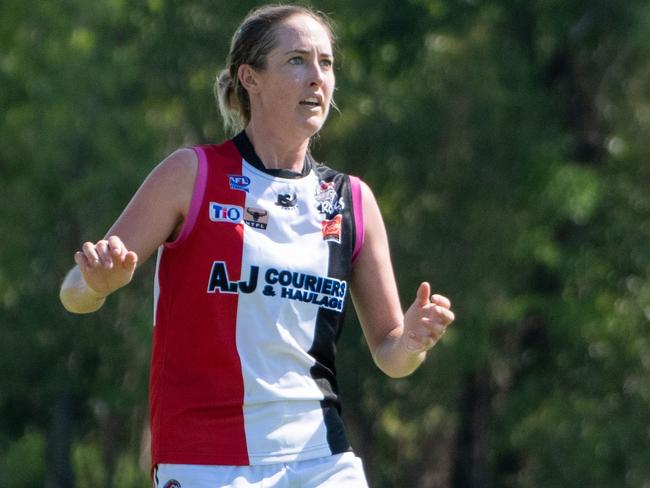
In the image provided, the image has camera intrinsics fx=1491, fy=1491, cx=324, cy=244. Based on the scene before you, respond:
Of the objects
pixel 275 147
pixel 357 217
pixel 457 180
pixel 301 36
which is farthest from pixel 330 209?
pixel 457 180

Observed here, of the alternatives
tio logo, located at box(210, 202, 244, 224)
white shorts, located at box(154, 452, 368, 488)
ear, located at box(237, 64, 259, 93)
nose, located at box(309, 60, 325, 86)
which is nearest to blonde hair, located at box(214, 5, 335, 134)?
ear, located at box(237, 64, 259, 93)

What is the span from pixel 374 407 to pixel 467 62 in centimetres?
323

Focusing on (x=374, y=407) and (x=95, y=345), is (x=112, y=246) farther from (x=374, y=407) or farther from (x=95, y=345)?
(x=95, y=345)

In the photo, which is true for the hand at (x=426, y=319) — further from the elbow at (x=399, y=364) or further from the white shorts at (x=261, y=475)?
the white shorts at (x=261, y=475)

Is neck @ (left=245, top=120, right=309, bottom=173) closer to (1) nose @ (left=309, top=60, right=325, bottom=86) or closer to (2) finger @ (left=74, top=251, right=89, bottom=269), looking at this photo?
(1) nose @ (left=309, top=60, right=325, bottom=86)

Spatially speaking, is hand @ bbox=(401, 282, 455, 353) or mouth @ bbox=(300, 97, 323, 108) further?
mouth @ bbox=(300, 97, 323, 108)

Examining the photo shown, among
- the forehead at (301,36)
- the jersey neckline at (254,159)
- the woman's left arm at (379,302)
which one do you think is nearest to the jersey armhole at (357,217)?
the woman's left arm at (379,302)

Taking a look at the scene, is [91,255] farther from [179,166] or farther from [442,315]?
[442,315]

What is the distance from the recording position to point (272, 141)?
3869 millimetres

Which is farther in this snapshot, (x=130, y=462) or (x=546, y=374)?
(x=130, y=462)

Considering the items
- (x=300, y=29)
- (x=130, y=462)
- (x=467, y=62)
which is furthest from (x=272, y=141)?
(x=130, y=462)

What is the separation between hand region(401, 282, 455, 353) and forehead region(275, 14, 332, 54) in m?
0.70

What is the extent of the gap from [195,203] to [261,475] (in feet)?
2.23

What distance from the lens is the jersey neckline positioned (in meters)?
3.82
